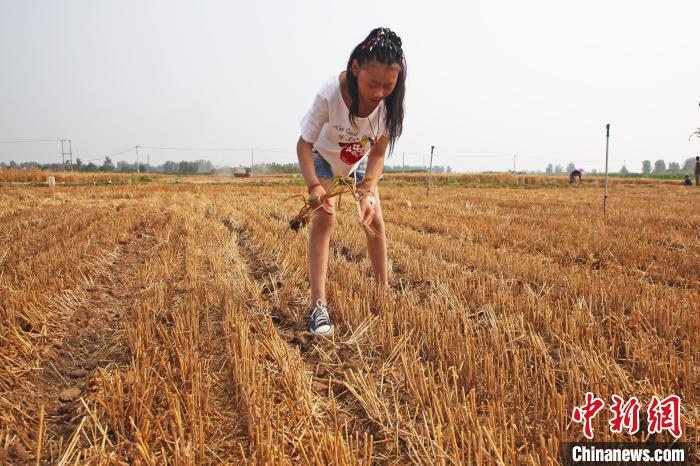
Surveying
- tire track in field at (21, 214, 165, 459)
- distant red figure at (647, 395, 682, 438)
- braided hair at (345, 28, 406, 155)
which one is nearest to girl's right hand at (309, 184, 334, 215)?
braided hair at (345, 28, 406, 155)

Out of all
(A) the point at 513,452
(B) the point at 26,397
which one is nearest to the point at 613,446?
(A) the point at 513,452

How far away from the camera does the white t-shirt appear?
2678mm

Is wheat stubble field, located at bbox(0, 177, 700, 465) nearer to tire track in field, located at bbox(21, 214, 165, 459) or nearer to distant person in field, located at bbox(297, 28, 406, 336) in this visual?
tire track in field, located at bbox(21, 214, 165, 459)

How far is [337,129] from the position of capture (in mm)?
2787

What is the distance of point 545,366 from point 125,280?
3799mm

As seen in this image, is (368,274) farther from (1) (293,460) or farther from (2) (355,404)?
(1) (293,460)

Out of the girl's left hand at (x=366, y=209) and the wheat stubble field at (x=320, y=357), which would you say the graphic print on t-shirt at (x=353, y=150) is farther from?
the wheat stubble field at (x=320, y=357)

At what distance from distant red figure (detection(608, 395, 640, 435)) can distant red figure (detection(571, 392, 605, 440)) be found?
0.18ft

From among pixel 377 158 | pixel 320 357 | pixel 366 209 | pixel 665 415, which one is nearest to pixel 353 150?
pixel 377 158

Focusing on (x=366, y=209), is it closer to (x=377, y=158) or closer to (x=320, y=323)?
(x=377, y=158)

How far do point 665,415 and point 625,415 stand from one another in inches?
6.9

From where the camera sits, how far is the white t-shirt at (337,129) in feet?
8.79

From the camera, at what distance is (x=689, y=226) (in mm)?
7895

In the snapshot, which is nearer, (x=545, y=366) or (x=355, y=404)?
(x=355, y=404)
